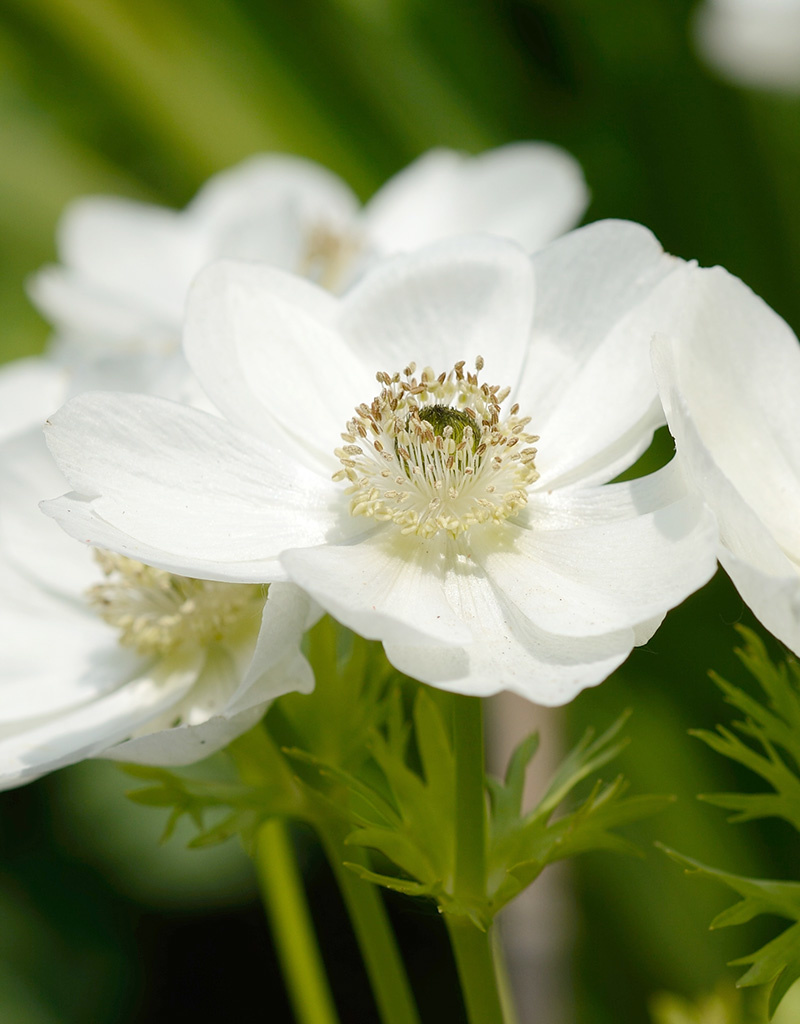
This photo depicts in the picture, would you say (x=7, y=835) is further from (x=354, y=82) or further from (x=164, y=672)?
(x=354, y=82)

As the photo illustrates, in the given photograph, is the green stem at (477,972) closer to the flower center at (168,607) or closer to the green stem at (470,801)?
the green stem at (470,801)

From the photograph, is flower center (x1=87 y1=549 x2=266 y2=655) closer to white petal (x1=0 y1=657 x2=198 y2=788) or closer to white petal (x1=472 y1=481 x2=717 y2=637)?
white petal (x1=0 y1=657 x2=198 y2=788)

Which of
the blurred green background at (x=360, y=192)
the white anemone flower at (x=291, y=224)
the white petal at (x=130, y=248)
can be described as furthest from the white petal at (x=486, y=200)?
the blurred green background at (x=360, y=192)

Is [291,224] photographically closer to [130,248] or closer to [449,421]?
[130,248]

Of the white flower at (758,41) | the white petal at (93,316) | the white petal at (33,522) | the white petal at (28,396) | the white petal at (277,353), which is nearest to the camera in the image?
the white petal at (277,353)

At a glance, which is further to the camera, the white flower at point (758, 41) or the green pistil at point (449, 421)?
the white flower at point (758, 41)

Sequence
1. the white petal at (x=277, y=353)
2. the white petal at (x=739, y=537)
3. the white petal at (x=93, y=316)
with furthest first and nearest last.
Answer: the white petal at (x=93, y=316) < the white petal at (x=277, y=353) < the white petal at (x=739, y=537)

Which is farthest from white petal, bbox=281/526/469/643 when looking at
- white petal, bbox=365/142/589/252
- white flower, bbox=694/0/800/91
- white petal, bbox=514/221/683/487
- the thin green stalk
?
white flower, bbox=694/0/800/91

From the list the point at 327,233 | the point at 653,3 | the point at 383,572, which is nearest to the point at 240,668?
the point at 383,572
